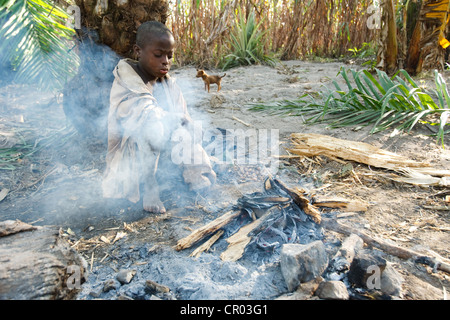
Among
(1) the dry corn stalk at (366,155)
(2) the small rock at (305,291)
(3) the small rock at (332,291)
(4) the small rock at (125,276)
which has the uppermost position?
(1) the dry corn stalk at (366,155)

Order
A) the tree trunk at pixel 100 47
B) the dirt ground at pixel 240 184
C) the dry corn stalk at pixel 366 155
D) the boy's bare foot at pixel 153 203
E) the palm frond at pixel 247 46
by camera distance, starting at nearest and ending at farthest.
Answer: the dirt ground at pixel 240 184, the boy's bare foot at pixel 153 203, the dry corn stalk at pixel 366 155, the tree trunk at pixel 100 47, the palm frond at pixel 247 46

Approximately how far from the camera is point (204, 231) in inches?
74.2

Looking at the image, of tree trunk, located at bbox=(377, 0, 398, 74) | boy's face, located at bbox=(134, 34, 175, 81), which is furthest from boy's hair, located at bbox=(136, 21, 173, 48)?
tree trunk, located at bbox=(377, 0, 398, 74)

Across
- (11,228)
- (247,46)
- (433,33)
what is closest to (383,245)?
(11,228)

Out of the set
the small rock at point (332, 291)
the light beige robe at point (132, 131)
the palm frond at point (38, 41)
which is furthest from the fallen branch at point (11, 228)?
the palm frond at point (38, 41)

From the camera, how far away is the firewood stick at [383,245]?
1.55m

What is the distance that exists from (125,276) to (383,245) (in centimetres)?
141

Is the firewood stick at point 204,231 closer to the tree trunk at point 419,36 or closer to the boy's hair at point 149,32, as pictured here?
the boy's hair at point 149,32

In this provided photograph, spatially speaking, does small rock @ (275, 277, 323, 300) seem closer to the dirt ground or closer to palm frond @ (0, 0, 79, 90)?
the dirt ground

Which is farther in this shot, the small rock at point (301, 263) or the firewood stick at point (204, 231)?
the firewood stick at point (204, 231)

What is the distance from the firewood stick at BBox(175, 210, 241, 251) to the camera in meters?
1.81

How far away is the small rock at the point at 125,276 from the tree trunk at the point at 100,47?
6.07 ft

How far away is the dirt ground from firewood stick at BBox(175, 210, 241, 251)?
0.57 ft
